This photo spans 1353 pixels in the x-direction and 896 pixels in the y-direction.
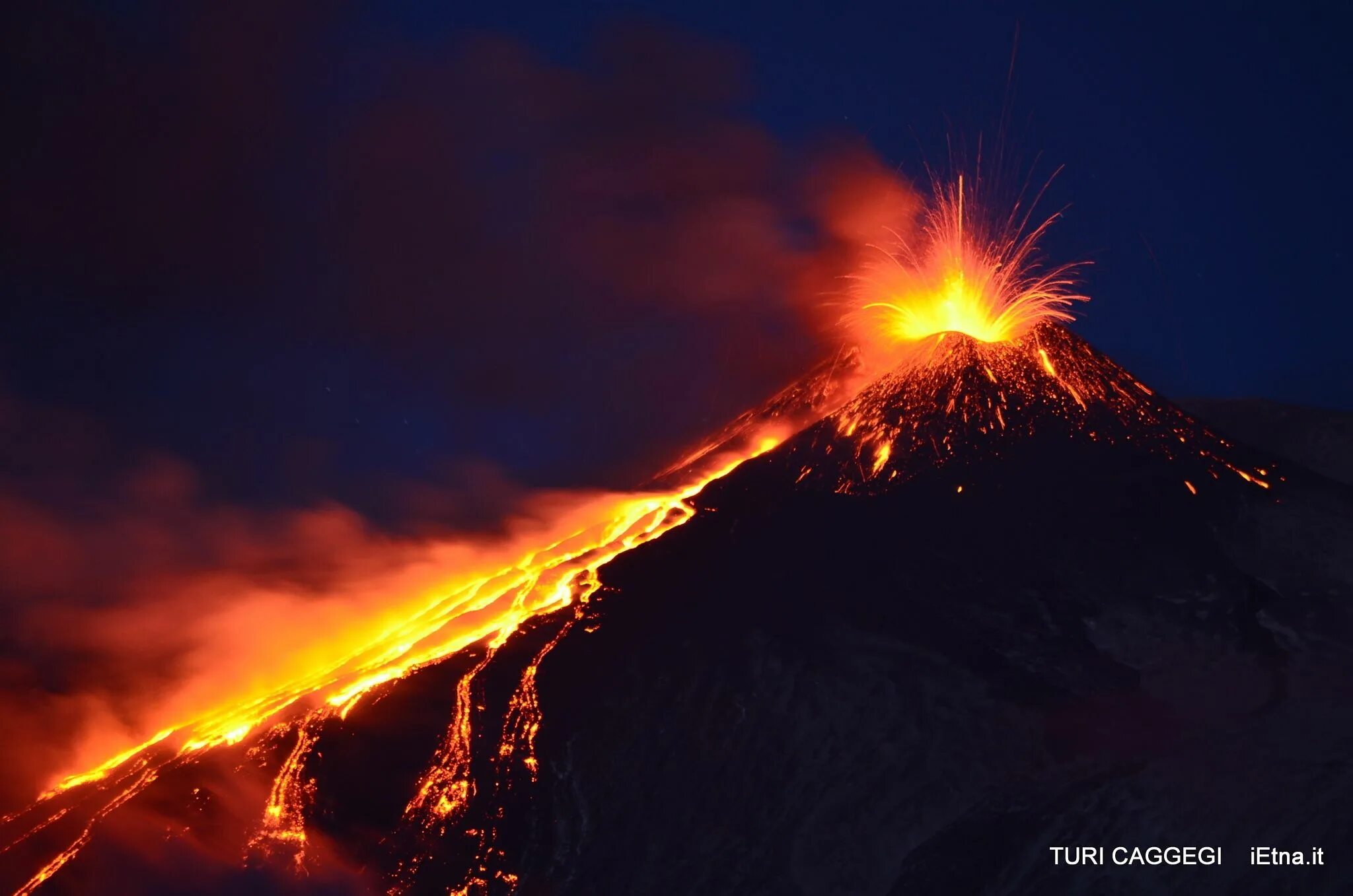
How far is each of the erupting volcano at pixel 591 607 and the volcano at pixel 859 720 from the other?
0.15 ft

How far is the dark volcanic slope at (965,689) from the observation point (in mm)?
8578

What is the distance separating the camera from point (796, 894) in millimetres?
8430

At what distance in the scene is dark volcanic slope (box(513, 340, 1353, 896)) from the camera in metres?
8.58

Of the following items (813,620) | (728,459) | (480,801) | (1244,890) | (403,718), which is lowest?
(1244,890)

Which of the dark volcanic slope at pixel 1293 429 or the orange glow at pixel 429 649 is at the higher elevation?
the dark volcanic slope at pixel 1293 429

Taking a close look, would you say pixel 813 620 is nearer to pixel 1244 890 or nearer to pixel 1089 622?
pixel 1089 622

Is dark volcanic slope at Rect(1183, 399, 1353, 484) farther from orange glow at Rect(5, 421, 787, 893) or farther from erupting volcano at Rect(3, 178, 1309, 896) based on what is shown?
orange glow at Rect(5, 421, 787, 893)

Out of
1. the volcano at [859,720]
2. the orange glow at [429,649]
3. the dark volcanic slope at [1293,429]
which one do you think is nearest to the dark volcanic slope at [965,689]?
the volcano at [859,720]

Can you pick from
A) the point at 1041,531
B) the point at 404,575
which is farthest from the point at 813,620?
the point at 404,575

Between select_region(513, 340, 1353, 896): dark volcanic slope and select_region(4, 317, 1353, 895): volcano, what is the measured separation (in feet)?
0.11

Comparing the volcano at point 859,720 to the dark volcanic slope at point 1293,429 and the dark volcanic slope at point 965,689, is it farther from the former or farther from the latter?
the dark volcanic slope at point 1293,429

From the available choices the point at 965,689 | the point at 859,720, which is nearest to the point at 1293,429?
the point at 965,689

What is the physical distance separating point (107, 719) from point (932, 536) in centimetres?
997

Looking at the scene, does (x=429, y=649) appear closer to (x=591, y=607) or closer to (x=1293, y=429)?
(x=591, y=607)
